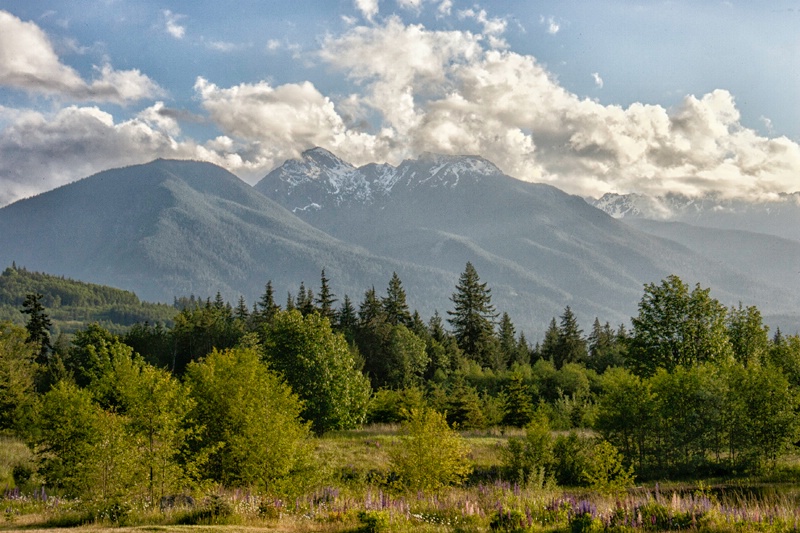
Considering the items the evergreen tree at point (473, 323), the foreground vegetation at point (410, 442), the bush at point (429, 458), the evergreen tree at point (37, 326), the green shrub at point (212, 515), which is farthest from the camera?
the evergreen tree at point (473, 323)

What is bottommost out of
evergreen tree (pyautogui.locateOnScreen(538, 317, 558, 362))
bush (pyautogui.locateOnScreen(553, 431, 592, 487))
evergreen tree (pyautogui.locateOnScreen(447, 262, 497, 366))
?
bush (pyautogui.locateOnScreen(553, 431, 592, 487))

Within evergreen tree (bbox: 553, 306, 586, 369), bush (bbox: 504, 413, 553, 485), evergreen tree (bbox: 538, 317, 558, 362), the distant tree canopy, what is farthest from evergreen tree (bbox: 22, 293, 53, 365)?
the distant tree canopy

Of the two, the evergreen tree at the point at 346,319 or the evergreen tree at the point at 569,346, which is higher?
the evergreen tree at the point at 346,319

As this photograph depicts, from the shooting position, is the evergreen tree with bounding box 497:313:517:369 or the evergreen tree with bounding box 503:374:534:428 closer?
the evergreen tree with bounding box 503:374:534:428

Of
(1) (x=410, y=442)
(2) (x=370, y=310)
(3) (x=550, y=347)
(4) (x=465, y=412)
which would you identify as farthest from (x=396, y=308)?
(1) (x=410, y=442)

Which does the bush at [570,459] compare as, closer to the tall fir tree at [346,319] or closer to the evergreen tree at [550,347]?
the tall fir tree at [346,319]

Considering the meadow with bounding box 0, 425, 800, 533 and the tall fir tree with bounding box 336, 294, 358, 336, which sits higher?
the tall fir tree with bounding box 336, 294, 358, 336

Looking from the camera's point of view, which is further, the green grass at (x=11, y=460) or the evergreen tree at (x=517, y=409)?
Result: the evergreen tree at (x=517, y=409)

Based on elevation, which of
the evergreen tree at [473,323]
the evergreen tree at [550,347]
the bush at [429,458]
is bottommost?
the bush at [429,458]

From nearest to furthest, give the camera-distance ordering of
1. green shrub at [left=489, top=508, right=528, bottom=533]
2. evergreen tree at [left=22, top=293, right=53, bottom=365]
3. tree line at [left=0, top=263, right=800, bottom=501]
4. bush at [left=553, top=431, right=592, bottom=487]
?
1. green shrub at [left=489, top=508, right=528, bottom=533]
2. tree line at [left=0, top=263, right=800, bottom=501]
3. bush at [left=553, top=431, right=592, bottom=487]
4. evergreen tree at [left=22, top=293, right=53, bottom=365]

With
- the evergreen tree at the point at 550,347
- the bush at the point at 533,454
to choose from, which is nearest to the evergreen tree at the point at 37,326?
the evergreen tree at the point at 550,347

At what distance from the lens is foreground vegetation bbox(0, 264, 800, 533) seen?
16688 millimetres

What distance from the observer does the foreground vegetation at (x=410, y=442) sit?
16688 mm

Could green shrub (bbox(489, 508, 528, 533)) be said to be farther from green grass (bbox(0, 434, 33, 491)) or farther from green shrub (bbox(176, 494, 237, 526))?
green grass (bbox(0, 434, 33, 491))
